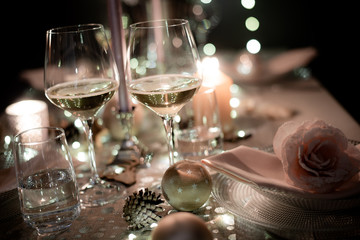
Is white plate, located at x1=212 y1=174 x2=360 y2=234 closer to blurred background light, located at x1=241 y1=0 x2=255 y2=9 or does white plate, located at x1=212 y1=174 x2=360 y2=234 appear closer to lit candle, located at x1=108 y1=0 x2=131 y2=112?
lit candle, located at x1=108 y1=0 x2=131 y2=112

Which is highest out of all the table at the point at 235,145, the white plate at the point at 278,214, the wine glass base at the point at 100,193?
the white plate at the point at 278,214

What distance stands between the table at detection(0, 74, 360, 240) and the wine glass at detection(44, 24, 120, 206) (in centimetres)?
9

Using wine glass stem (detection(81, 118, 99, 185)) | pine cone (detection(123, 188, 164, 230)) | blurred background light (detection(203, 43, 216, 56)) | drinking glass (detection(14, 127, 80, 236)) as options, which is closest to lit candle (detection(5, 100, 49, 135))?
wine glass stem (detection(81, 118, 99, 185))

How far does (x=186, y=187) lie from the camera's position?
31.0 inches

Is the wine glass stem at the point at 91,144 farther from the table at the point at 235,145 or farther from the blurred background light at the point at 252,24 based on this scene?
the blurred background light at the point at 252,24

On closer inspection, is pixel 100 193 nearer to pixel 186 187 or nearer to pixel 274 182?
pixel 186 187

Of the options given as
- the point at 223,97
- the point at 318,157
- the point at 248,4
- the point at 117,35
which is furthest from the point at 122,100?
the point at 248,4

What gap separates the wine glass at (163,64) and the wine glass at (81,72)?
0.07 meters

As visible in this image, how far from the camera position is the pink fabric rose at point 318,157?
0.71 m

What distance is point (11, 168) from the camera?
3.17ft

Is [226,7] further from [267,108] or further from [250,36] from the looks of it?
[267,108]

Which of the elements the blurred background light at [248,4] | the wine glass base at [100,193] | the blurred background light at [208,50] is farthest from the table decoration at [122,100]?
the blurred background light at [248,4]

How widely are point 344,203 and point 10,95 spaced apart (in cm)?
98

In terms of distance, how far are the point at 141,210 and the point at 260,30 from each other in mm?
2594
